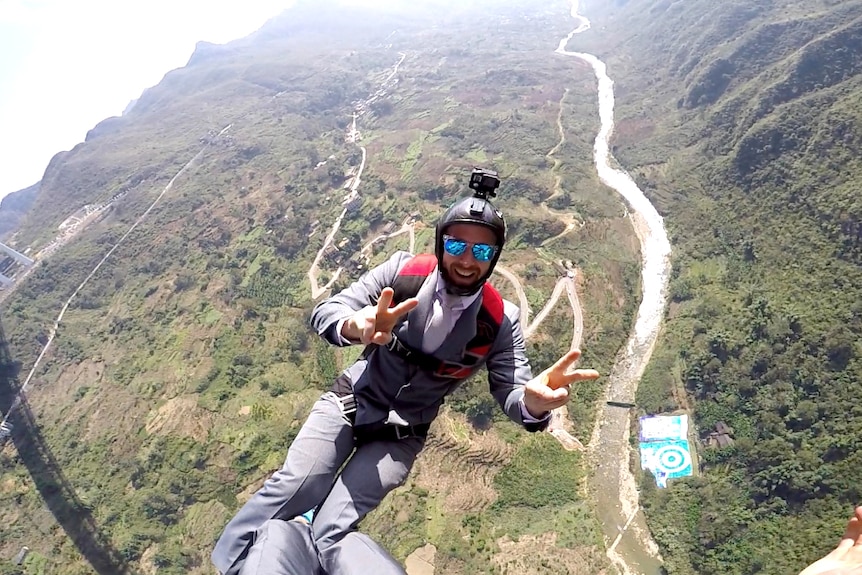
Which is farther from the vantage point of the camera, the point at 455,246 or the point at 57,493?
the point at 57,493

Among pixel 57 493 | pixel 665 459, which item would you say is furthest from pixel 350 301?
pixel 57 493

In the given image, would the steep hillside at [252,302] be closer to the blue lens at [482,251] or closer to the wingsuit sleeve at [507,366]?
the wingsuit sleeve at [507,366]

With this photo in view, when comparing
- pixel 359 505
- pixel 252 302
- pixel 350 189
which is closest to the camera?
pixel 359 505

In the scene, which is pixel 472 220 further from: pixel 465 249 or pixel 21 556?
pixel 21 556

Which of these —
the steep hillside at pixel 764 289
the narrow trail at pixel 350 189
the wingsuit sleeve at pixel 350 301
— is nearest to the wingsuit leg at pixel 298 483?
the wingsuit sleeve at pixel 350 301

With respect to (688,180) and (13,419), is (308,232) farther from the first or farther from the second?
(688,180)

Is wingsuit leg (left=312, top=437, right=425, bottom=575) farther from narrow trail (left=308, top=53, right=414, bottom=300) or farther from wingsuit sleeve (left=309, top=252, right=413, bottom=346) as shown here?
narrow trail (left=308, top=53, right=414, bottom=300)

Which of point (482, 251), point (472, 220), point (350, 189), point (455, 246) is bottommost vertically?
point (350, 189)
